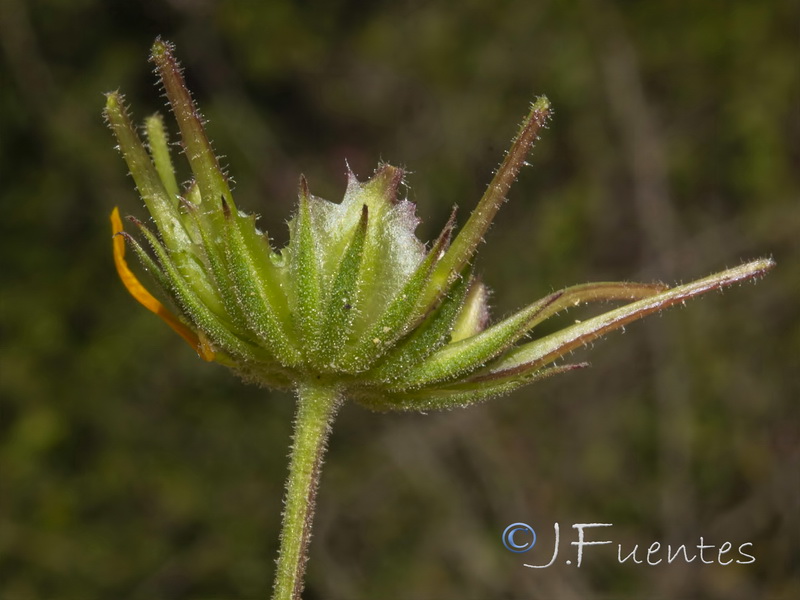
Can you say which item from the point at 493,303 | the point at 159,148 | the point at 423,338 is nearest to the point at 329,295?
the point at 423,338

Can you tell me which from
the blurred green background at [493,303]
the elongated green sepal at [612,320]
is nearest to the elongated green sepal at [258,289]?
the elongated green sepal at [612,320]

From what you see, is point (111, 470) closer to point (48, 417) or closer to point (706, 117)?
point (48, 417)

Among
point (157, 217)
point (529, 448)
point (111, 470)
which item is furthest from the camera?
point (529, 448)

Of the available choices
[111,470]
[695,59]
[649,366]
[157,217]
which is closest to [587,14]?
[695,59]

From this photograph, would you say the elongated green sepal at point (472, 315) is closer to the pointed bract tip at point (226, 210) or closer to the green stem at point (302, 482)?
the green stem at point (302, 482)

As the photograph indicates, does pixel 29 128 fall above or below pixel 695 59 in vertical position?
below

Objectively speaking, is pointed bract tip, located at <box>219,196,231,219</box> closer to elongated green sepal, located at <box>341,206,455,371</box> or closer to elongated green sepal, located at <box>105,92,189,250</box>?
elongated green sepal, located at <box>105,92,189,250</box>

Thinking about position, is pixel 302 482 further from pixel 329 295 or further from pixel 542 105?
pixel 542 105
